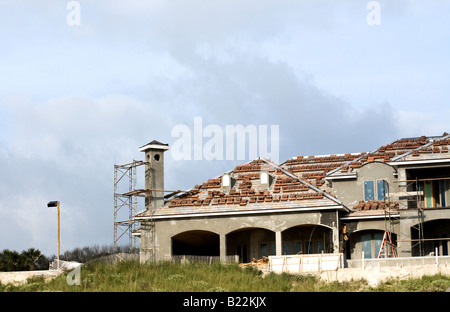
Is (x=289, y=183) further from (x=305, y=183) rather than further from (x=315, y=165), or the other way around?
(x=315, y=165)

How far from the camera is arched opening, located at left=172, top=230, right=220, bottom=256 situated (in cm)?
5709

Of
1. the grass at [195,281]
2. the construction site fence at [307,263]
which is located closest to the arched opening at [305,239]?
the construction site fence at [307,263]

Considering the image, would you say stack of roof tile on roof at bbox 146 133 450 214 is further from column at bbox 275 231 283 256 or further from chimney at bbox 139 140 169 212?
column at bbox 275 231 283 256

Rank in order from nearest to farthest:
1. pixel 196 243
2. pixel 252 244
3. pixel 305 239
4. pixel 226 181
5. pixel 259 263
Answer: pixel 259 263
pixel 305 239
pixel 252 244
pixel 226 181
pixel 196 243

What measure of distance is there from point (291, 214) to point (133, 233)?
12.3m

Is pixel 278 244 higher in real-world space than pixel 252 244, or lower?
lower

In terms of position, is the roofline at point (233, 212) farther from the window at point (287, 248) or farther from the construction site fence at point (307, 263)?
the construction site fence at point (307, 263)

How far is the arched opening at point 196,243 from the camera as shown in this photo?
187 feet

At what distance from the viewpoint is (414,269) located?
45.6 m

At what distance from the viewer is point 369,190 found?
5541cm

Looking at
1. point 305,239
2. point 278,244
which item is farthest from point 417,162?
point 278,244

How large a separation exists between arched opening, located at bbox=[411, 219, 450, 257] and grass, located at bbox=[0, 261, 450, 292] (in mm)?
8006

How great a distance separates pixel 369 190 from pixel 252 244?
8.03 metres
